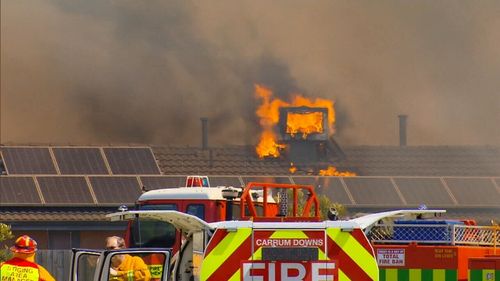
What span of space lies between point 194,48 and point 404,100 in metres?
5.96

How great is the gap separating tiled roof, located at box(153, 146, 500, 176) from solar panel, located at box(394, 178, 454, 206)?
2.20 metres

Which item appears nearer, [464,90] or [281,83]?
[464,90]

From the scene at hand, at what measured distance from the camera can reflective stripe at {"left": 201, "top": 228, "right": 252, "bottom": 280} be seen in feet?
37.6

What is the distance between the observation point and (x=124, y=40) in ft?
134

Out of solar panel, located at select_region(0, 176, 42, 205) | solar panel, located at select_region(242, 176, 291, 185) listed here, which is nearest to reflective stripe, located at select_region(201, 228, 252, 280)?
solar panel, located at select_region(0, 176, 42, 205)

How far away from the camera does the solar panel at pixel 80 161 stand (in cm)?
3597

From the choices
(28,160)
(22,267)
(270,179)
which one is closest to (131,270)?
(22,267)

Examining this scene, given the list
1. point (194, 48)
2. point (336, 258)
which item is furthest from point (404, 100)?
point (336, 258)


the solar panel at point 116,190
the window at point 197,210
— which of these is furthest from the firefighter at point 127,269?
the solar panel at point 116,190

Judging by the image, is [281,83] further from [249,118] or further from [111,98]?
[111,98]

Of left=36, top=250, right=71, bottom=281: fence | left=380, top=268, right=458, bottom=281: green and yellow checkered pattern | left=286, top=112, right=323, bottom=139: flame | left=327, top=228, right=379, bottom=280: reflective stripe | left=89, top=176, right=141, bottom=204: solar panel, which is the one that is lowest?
left=327, top=228, right=379, bottom=280: reflective stripe

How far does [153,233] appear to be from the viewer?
20.5 m

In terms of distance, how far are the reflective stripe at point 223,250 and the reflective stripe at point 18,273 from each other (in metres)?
1.47

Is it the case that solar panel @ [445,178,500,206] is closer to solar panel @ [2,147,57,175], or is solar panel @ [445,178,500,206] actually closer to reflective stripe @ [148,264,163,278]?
solar panel @ [2,147,57,175]
